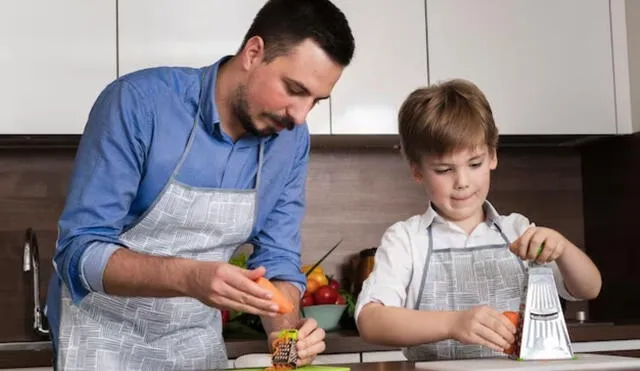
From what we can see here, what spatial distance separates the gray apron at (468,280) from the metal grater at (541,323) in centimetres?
29

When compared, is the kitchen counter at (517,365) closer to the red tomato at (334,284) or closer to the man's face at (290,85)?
the man's face at (290,85)

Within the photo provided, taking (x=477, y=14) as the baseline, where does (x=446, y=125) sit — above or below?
below

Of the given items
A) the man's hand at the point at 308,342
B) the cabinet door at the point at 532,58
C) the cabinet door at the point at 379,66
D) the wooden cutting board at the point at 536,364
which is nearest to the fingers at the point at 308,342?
the man's hand at the point at 308,342

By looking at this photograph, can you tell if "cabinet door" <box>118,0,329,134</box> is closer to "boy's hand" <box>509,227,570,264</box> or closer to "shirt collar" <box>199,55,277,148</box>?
"shirt collar" <box>199,55,277,148</box>

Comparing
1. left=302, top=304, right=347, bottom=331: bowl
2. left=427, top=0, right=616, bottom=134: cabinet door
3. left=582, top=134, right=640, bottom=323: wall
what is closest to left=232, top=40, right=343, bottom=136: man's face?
left=302, top=304, right=347, bottom=331: bowl

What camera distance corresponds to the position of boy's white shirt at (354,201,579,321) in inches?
70.6

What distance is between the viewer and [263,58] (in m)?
1.70

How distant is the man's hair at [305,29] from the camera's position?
166 cm

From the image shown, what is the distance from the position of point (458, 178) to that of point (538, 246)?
24 cm

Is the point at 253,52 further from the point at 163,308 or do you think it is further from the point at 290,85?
the point at 163,308

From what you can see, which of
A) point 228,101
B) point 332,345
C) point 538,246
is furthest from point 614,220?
point 228,101

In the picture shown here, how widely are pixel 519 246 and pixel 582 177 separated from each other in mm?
1837

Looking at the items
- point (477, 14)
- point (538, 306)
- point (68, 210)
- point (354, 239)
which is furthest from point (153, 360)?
point (477, 14)

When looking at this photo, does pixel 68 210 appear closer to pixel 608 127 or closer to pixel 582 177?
pixel 608 127
